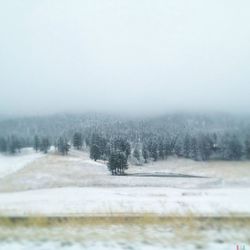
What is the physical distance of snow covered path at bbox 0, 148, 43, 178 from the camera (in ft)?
72.7

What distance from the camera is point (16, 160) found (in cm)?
2578

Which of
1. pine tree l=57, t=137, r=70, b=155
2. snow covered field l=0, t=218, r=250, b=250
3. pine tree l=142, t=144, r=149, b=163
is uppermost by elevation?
pine tree l=57, t=137, r=70, b=155

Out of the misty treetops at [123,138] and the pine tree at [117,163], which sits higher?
the misty treetops at [123,138]

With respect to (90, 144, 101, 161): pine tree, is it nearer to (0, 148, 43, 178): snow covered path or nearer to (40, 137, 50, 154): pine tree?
(0, 148, 43, 178): snow covered path

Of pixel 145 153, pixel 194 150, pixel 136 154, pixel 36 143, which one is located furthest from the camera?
pixel 145 153

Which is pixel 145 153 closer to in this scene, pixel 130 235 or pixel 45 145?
pixel 45 145

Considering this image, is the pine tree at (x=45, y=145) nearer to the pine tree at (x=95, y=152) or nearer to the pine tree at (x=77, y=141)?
the pine tree at (x=77, y=141)

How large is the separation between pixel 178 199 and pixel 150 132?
67.3 feet

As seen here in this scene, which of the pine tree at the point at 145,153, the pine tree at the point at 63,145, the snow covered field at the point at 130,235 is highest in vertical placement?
the pine tree at the point at 63,145

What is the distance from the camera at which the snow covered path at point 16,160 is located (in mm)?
22156

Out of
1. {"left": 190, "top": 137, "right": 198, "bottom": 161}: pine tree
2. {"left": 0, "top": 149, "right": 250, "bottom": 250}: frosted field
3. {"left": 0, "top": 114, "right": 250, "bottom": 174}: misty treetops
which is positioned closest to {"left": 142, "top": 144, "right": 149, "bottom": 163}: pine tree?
{"left": 0, "top": 114, "right": 250, "bottom": 174}: misty treetops

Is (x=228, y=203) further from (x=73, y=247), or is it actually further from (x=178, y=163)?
(x=178, y=163)

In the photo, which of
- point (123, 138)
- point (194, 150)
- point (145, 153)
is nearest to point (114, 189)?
point (123, 138)

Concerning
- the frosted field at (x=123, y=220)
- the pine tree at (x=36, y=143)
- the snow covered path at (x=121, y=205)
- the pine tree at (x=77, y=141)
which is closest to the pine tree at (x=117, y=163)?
the frosted field at (x=123, y=220)
